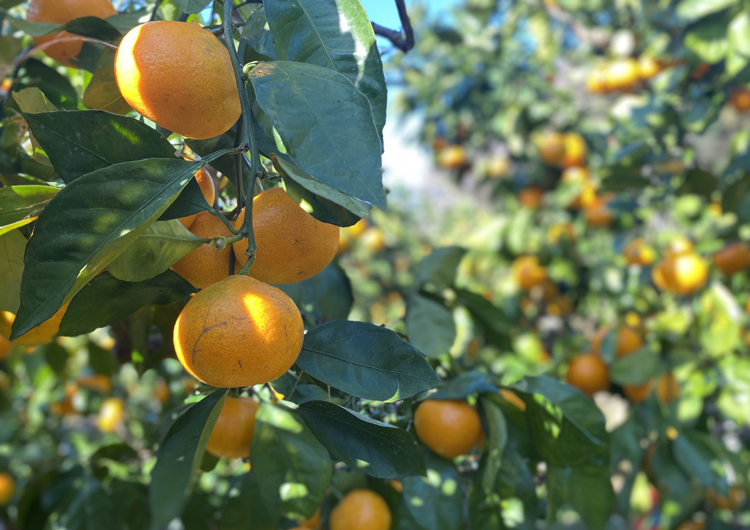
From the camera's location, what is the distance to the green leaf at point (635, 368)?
122 cm

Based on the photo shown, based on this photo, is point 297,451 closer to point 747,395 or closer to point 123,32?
point 123,32

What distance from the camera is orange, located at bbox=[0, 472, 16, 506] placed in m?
1.47

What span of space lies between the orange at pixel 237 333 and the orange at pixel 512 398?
41 centimetres

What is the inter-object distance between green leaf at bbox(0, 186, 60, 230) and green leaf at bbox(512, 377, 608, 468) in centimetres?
55

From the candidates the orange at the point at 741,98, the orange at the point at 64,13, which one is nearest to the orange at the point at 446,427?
the orange at the point at 64,13

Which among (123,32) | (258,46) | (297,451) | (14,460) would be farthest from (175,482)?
(14,460)

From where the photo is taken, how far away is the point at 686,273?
1473 millimetres

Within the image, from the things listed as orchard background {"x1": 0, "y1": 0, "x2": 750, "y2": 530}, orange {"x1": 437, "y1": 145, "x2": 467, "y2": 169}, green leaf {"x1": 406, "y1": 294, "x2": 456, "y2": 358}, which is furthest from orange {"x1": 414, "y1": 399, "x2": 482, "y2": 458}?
orange {"x1": 437, "y1": 145, "x2": 467, "y2": 169}

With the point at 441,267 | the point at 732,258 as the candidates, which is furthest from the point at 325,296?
the point at 732,258

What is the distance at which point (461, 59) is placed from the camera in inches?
97.7

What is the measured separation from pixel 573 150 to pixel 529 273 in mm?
566

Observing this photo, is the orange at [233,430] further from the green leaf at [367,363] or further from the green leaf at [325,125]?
the green leaf at [325,125]

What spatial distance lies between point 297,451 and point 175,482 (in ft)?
0.48

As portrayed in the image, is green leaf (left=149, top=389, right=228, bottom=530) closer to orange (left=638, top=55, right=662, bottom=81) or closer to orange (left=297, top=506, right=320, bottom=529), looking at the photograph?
orange (left=297, top=506, right=320, bottom=529)
